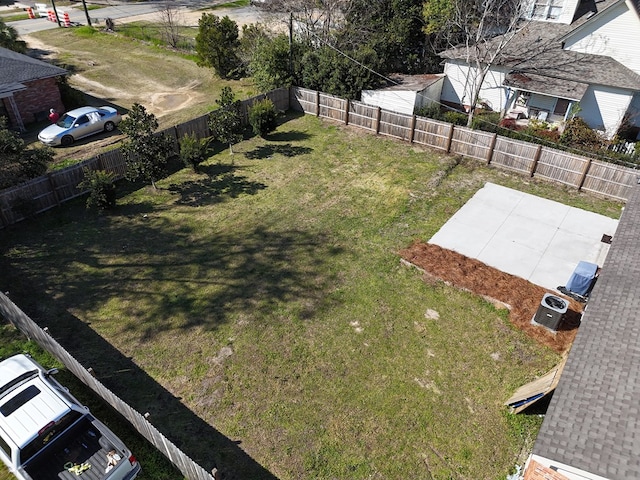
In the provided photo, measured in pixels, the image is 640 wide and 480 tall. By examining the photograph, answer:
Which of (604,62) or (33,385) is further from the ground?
(604,62)

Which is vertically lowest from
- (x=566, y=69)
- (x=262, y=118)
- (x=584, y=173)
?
(x=584, y=173)

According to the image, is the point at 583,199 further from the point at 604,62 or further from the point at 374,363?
the point at 374,363

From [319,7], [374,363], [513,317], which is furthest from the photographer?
[319,7]

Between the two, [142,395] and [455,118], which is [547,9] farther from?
[142,395]

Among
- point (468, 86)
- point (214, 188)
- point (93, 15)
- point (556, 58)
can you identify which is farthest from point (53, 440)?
point (93, 15)

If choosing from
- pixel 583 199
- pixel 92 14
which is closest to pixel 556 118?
pixel 583 199

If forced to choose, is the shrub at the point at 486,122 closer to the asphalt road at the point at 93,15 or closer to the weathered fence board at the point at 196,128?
the weathered fence board at the point at 196,128

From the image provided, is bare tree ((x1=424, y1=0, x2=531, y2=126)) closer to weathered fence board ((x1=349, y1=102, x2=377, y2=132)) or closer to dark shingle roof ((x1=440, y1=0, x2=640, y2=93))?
dark shingle roof ((x1=440, y1=0, x2=640, y2=93))
